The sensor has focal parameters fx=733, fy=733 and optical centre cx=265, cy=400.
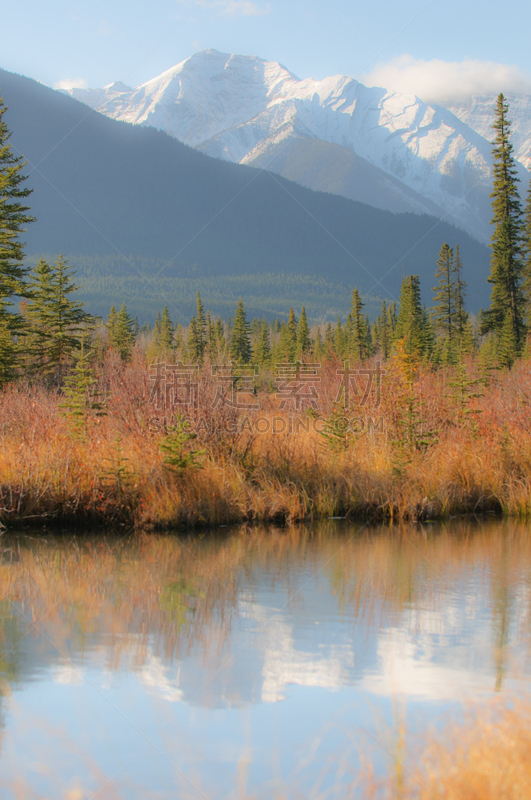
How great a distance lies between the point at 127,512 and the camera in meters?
10.7

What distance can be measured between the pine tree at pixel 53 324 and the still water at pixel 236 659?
860 inches

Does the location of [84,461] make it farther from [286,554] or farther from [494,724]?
[494,724]

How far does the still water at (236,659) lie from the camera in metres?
4.23

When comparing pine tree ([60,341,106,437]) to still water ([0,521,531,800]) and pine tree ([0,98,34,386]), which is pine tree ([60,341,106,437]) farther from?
pine tree ([0,98,34,386])

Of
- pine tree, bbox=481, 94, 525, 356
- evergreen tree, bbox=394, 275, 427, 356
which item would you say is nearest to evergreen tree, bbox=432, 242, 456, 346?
evergreen tree, bbox=394, 275, 427, 356

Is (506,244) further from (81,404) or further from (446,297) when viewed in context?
(81,404)

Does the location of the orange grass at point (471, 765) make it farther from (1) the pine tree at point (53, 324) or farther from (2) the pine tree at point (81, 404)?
(1) the pine tree at point (53, 324)

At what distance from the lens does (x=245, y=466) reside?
1232 centimetres

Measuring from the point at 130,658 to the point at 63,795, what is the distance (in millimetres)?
1878

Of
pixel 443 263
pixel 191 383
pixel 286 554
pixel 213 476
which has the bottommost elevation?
pixel 286 554

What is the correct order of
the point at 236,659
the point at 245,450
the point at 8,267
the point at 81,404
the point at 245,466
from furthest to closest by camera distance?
the point at 8,267 < the point at 81,404 < the point at 245,450 < the point at 245,466 < the point at 236,659

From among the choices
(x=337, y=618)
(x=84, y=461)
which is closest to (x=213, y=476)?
(x=84, y=461)

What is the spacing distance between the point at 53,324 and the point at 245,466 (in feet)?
68.9

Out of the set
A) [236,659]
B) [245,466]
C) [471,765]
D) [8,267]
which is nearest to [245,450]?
[245,466]
